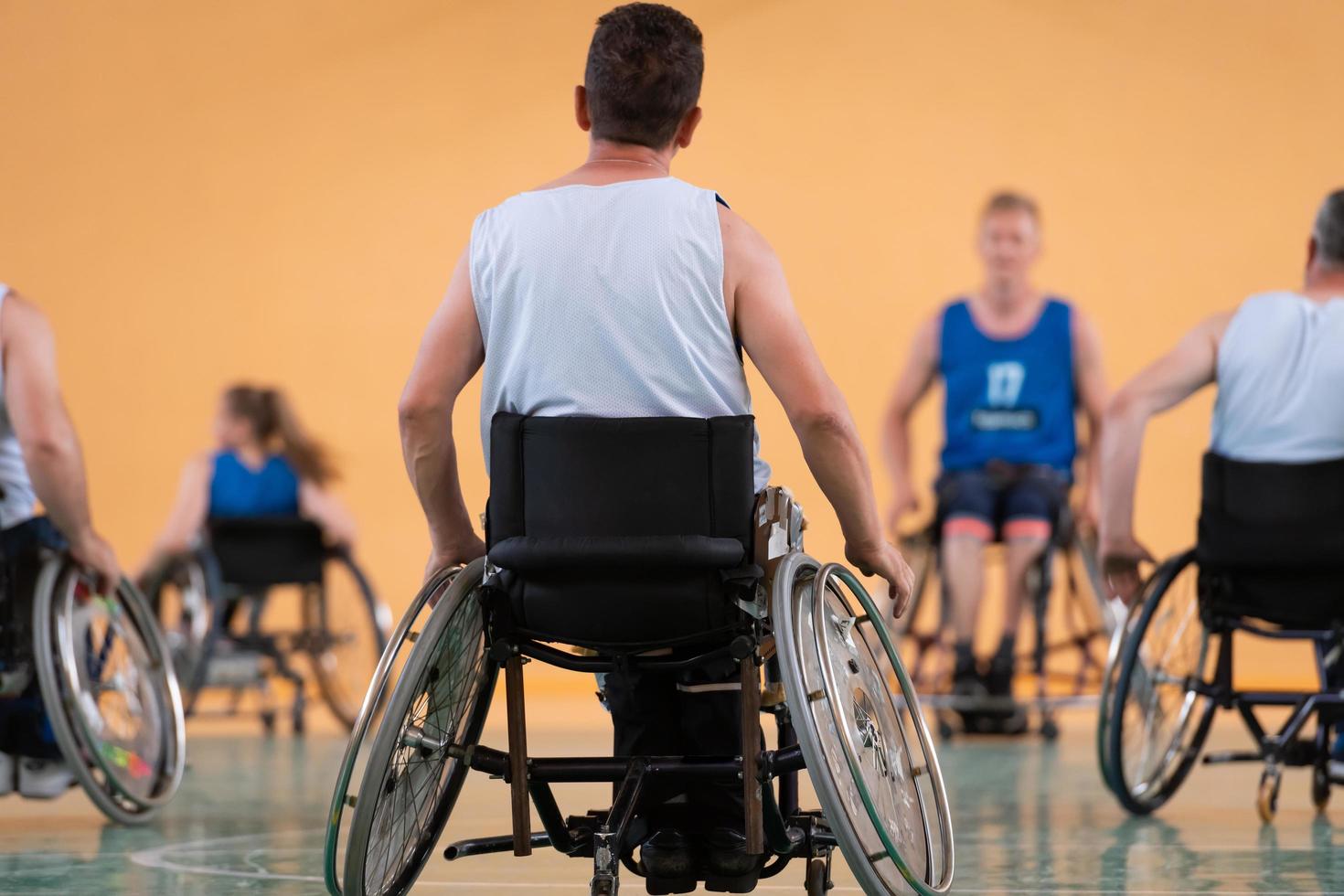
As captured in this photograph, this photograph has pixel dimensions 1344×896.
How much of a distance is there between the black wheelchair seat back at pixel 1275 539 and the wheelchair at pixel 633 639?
1199 mm

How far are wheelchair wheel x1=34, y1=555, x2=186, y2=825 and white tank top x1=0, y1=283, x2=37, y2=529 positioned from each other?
10 cm

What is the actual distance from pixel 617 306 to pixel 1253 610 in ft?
5.04

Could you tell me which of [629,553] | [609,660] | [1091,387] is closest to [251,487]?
[1091,387]

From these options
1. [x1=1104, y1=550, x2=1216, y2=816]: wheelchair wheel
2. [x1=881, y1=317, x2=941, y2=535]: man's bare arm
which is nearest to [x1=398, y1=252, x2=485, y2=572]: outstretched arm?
[x1=1104, y1=550, x2=1216, y2=816]: wheelchair wheel

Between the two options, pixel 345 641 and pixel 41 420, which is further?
pixel 345 641

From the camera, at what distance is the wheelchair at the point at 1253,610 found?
3.02 meters

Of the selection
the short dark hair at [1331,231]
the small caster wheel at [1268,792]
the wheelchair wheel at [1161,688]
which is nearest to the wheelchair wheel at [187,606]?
the wheelchair wheel at [1161,688]

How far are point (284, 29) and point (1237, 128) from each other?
153 inches

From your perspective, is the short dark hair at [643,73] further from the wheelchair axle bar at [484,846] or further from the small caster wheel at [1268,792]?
the small caster wheel at [1268,792]

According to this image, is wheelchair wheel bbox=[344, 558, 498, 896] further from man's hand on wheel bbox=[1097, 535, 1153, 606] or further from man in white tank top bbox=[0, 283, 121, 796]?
man's hand on wheel bbox=[1097, 535, 1153, 606]

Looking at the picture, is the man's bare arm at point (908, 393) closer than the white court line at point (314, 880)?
No

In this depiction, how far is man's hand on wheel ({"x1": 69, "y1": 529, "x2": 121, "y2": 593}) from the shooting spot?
3039mm

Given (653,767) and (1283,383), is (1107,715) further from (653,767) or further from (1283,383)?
(653,767)

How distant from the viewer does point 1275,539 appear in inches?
119
